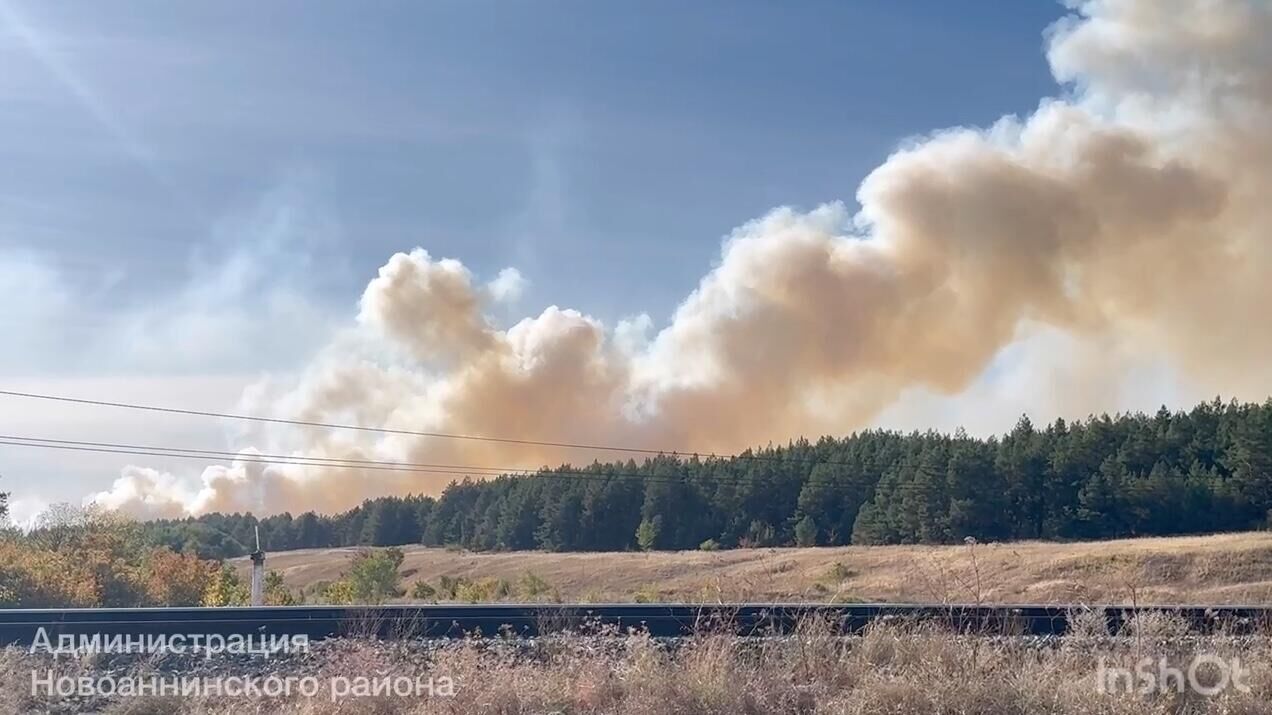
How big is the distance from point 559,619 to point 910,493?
74.5 m

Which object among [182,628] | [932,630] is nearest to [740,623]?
[932,630]

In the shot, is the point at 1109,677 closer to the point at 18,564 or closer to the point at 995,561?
the point at 18,564

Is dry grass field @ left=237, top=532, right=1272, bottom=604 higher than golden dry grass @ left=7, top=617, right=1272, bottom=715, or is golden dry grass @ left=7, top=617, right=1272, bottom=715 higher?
golden dry grass @ left=7, top=617, right=1272, bottom=715

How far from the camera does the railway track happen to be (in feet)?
43.8

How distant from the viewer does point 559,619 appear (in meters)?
14.0

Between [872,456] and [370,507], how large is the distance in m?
57.1

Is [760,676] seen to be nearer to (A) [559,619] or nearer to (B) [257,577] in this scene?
(A) [559,619]

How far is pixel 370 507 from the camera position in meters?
128

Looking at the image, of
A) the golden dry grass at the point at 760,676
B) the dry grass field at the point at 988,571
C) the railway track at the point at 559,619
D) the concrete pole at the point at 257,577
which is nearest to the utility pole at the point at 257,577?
the concrete pole at the point at 257,577

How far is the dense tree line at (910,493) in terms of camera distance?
7819cm

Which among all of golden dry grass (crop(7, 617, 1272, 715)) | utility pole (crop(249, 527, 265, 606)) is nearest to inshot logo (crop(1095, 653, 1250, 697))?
golden dry grass (crop(7, 617, 1272, 715))

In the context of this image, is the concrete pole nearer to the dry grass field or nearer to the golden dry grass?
the dry grass field

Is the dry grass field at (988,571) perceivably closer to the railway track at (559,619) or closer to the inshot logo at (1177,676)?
the railway track at (559,619)

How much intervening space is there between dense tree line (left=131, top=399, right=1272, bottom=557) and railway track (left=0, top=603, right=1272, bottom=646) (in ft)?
187
